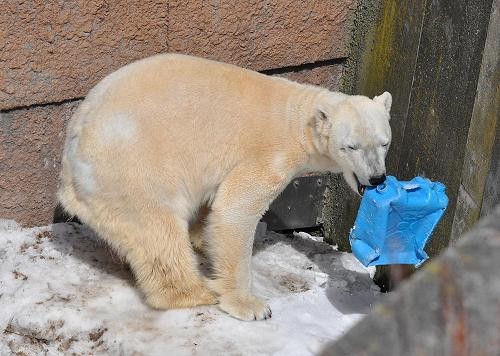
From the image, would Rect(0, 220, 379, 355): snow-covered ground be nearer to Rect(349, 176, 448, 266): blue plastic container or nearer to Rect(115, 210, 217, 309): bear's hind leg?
Rect(115, 210, 217, 309): bear's hind leg

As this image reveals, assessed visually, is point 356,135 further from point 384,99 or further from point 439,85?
point 439,85

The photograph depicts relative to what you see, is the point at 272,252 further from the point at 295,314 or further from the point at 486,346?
the point at 486,346

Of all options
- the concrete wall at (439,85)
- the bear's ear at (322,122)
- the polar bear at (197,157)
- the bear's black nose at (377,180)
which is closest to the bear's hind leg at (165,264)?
the polar bear at (197,157)

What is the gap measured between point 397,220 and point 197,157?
92cm

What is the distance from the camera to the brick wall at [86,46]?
157 inches

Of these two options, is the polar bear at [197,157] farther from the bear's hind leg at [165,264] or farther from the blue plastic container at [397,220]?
the blue plastic container at [397,220]

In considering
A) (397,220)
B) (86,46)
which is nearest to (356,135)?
(397,220)

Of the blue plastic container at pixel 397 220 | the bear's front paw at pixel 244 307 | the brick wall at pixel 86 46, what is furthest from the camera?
the brick wall at pixel 86 46

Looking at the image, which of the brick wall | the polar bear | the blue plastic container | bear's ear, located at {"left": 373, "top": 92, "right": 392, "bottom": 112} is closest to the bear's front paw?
the polar bear

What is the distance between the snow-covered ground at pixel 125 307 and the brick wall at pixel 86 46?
0.33 meters

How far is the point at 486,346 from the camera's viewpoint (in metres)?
0.92

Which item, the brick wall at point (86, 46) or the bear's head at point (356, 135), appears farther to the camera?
the brick wall at point (86, 46)

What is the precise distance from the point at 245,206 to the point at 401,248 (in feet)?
2.38

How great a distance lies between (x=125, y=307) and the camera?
3.91 m
